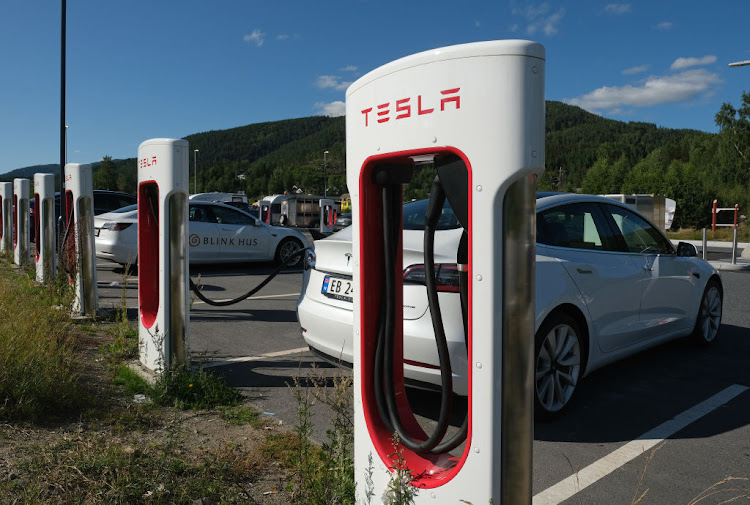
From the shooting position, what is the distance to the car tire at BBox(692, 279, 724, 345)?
6.15 m

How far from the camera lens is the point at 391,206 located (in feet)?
7.95

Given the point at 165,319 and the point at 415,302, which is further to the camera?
the point at 165,319

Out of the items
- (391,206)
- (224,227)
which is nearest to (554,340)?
(391,206)

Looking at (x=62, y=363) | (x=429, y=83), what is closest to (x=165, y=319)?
(x=62, y=363)

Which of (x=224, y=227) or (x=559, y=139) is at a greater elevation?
(x=559, y=139)

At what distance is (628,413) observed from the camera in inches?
169

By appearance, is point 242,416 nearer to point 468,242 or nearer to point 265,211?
point 468,242

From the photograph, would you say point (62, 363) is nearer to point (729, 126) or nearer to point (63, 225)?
point (63, 225)

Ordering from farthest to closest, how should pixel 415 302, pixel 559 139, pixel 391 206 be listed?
1. pixel 559 139
2. pixel 415 302
3. pixel 391 206

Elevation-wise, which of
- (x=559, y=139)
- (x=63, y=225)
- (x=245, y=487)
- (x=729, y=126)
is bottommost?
(x=245, y=487)

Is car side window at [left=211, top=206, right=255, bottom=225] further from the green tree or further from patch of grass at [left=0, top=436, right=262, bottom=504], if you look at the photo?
the green tree

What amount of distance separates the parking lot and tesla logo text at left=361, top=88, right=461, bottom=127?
1892mm

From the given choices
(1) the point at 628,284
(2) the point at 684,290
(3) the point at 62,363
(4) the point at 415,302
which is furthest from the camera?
(2) the point at 684,290

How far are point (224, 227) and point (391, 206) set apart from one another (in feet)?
37.5
